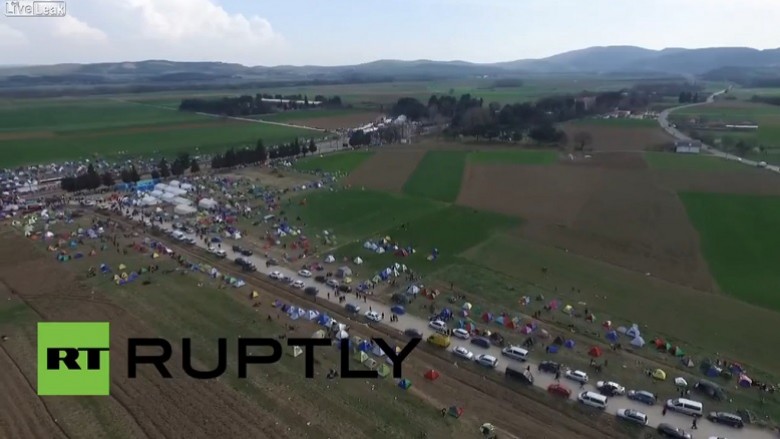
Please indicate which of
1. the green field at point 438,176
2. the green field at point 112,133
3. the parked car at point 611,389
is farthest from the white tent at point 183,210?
the parked car at point 611,389

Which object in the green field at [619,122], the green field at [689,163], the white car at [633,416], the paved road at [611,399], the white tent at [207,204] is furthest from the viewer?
the green field at [619,122]

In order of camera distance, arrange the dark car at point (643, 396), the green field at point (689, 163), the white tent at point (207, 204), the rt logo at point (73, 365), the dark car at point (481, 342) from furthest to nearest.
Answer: the green field at point (689, 163), the white tent at point (207, 204), the dark car at point (481, 342), the dark car at point (643, 396), the rt logo at point (73, 365)

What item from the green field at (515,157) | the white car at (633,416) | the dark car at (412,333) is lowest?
the white car at (633,416)

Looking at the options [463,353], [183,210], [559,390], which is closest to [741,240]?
[559,390]

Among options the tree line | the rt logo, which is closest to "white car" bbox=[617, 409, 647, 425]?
the rt logo

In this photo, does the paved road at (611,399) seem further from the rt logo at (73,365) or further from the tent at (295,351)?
the rt logo at (73,365)

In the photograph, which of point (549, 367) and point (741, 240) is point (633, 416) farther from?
point (741, 240)

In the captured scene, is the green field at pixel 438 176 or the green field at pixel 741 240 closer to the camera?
the green field at pixel 741 240
